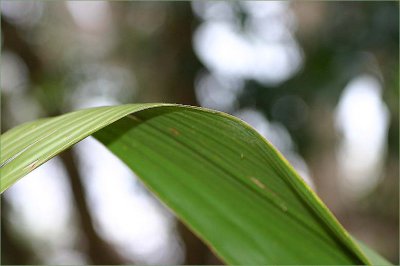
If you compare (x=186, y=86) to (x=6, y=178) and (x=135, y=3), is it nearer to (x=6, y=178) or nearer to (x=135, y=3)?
(x=135, y=3)

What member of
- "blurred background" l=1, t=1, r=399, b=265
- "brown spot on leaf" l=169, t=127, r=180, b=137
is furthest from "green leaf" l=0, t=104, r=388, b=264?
"blurred background" l=1, t=1, r=399, b=265

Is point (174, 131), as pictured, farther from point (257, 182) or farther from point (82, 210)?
point (82, 210)

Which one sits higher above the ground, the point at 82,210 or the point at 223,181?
the point at 223,181

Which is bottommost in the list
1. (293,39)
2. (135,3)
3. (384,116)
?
(384,116)

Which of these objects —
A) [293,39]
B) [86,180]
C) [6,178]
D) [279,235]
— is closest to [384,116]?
[293,39]

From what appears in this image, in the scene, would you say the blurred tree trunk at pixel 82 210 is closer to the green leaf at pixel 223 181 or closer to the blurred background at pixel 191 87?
the blurred background at pixel 191 87

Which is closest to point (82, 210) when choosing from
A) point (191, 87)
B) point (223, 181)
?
point (191, 87)

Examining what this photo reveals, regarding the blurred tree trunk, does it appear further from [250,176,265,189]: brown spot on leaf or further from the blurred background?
[250,176,265,189]: brown spot on leaf

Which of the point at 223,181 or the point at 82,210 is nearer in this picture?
the point at 223,181

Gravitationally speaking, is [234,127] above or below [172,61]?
above
